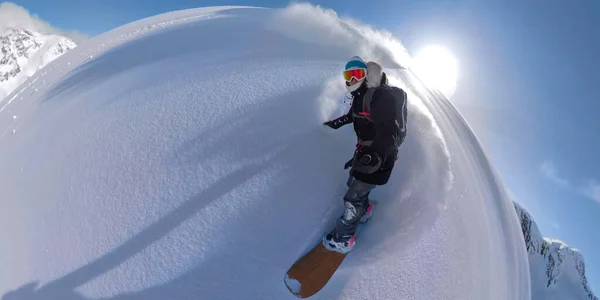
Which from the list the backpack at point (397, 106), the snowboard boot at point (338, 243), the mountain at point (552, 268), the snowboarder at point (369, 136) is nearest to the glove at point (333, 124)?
the snowboarder at point (369, 136)

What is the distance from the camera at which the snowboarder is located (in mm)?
2670

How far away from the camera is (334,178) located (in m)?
3.42

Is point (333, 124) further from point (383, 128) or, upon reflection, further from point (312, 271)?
point (312, 271)

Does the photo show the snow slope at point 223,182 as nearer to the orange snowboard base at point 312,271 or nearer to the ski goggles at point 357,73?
the orange snowboard base at point 312,271

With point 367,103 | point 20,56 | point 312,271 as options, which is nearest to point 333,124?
point 367,103

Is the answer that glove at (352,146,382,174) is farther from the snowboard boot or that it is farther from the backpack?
the snowboard boot

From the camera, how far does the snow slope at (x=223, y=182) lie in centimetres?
281

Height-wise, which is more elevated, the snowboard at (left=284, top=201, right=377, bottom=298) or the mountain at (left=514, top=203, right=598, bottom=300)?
the mountain at (left=514, top=203, right=598, bottom=300)

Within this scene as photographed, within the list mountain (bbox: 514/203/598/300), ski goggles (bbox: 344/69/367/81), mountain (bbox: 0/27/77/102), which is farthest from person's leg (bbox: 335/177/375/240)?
mountain (bbox: 0/27/77/102)

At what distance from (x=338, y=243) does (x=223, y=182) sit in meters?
1.28

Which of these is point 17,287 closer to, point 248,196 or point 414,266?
point 248,196

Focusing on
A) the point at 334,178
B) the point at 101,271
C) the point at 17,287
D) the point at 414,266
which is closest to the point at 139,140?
the point at 101,271

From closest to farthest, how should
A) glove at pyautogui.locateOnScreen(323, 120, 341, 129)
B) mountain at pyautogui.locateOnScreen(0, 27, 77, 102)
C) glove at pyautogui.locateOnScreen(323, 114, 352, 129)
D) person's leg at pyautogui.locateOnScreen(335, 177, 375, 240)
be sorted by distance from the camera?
person's leg at pyautogui.locateOnScreen(335, 177, 375, 240) → glove at pyautogui.locateOnScreen(323, 114, 352, 129) → glove at pyautogui.locateOnScreen(323, 120, 341, 129) → mountain at pyautogui.locateOnScreen(0, 27, 77, 102)

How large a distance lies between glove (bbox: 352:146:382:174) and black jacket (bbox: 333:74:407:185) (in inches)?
0.8
